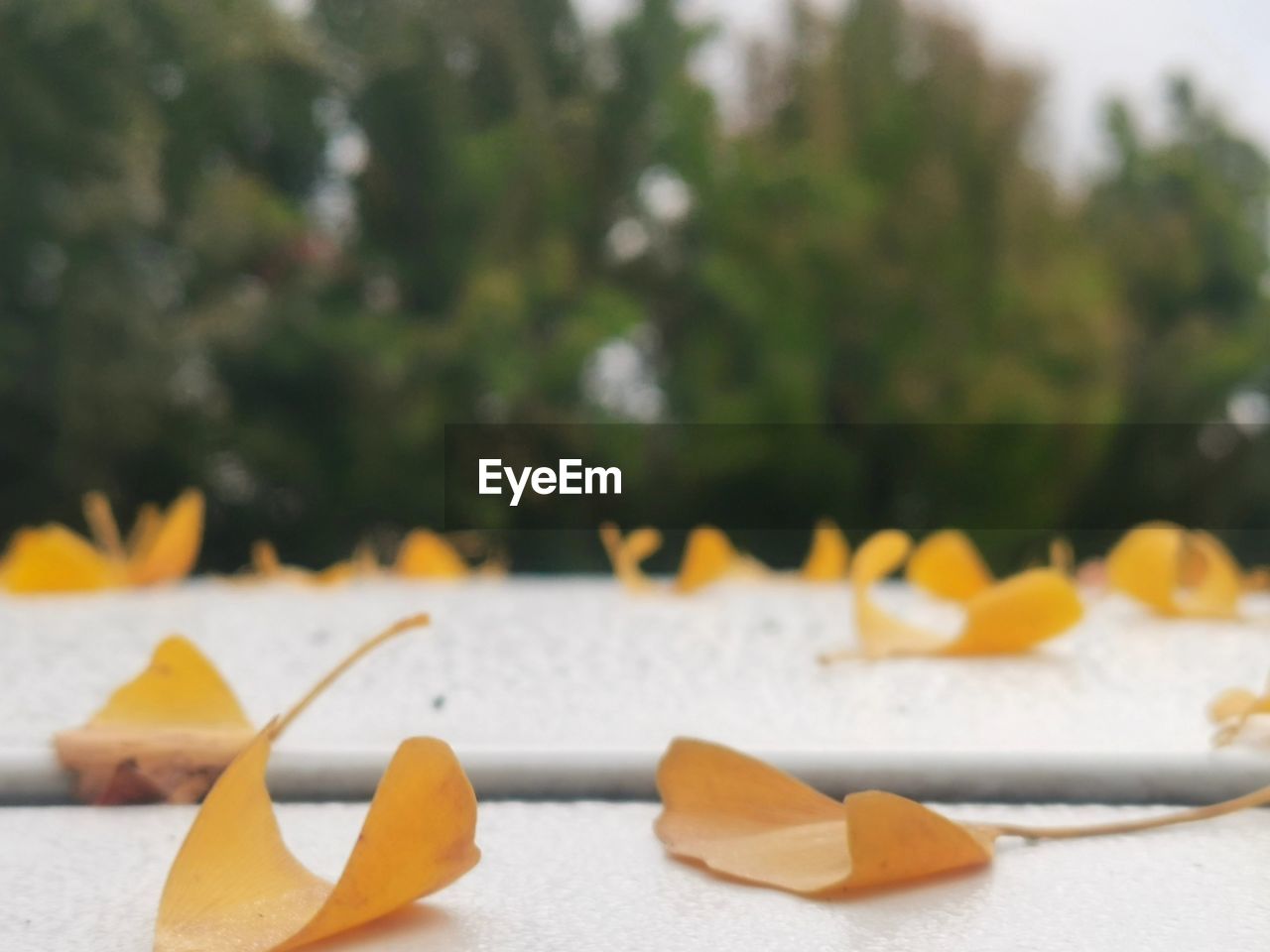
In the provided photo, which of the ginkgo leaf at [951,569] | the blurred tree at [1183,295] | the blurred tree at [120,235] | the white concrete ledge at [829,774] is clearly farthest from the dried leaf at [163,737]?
the blurred tree at [1183,295]

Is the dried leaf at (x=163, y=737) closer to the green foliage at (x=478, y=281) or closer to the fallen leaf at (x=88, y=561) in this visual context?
the fallen leaf at (x=88, y=561)

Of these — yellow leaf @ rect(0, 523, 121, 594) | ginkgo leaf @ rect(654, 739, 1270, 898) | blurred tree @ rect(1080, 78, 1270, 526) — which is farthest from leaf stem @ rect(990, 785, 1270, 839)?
blurred tree @ rect(1080, 78, 1270, 526)

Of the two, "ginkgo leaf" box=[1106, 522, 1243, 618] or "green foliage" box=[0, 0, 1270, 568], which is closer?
"ginkgo leaf" box=[1106, 522, 1243, 618]

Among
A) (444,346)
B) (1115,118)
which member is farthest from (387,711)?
(1115,118)

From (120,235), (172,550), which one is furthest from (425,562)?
(120,235)

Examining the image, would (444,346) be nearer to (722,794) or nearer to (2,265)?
(2,265)

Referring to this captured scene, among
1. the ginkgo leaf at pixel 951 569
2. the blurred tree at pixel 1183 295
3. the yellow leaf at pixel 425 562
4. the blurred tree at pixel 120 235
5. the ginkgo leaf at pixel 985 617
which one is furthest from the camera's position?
the blurred tree at pixel 1183 295

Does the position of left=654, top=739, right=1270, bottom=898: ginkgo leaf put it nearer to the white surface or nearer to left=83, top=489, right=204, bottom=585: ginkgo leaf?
the white surface
